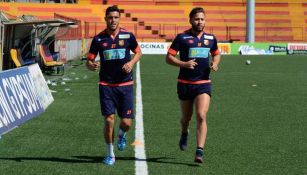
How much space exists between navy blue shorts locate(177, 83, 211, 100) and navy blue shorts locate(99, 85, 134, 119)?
0.63m

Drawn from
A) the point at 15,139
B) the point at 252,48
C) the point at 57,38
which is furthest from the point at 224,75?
the point at 252,48

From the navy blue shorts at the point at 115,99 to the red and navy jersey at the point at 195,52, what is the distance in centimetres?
70

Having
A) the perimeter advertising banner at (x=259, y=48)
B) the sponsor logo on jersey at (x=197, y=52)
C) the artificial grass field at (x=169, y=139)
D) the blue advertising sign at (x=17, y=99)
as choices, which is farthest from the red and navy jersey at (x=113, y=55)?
the perimeter advertising banner at (x=259, y=48)

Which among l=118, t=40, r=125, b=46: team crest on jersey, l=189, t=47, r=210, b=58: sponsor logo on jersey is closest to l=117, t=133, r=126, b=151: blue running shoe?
l=118, t=40, r=125, b=46: team crest on jersey

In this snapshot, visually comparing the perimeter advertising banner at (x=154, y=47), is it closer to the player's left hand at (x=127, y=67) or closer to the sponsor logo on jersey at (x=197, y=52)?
the sponsor logo on jersey at (x=197, y=52)

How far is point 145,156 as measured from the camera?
25.3 ft

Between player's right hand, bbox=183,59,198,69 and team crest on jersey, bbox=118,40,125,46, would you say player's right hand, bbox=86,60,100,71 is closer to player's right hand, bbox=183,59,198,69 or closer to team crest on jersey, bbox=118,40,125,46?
team crest on jersey, bbox=118,40,125,46

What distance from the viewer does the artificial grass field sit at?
23.3ft

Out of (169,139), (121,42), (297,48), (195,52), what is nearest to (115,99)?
(121,42)

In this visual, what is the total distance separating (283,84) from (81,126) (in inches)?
427

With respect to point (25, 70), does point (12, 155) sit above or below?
below

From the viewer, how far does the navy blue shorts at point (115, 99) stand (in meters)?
7.26

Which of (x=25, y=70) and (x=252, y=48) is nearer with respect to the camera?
(x=25, y=70)

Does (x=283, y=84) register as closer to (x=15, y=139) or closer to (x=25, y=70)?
(x=25, y=70)
